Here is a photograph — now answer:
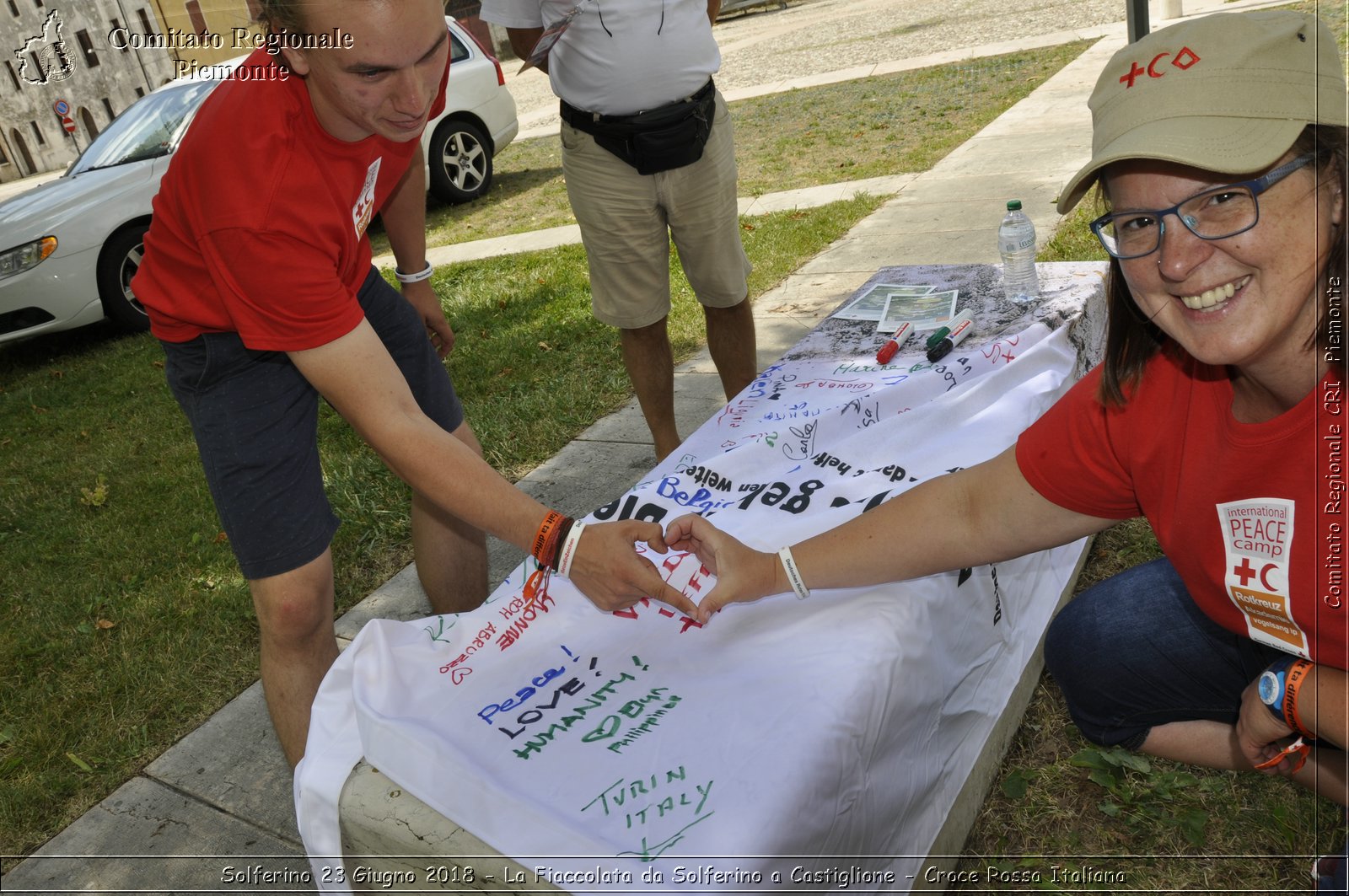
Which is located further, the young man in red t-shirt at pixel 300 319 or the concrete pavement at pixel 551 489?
the concrete pavement at pixel 551 489

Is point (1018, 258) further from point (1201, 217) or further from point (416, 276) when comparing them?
point (1201, 217)

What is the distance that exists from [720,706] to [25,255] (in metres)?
7.09

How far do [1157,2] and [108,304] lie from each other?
11.3 m

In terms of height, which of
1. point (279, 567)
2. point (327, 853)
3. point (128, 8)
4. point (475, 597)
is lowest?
point (475, 597)

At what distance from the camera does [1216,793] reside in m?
2.22

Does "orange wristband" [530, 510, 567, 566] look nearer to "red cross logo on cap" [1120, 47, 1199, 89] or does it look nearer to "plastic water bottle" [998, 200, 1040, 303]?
"red cross logo on cap" [1120, 47, 1199, 89]

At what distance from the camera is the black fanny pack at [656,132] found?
3.44 metres

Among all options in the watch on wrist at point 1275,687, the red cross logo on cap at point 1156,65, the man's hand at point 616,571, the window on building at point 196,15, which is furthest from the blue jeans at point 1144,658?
the window on building at point 196,15

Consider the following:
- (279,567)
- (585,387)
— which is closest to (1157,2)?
(585,387)

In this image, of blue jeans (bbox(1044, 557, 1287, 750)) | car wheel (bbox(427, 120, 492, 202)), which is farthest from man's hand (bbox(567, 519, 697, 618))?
car wheel (bbox(427, 120, 492, 202))

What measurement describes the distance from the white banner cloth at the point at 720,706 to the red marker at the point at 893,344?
0.44m

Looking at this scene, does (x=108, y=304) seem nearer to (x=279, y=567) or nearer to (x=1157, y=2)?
(x=279, y=567)
